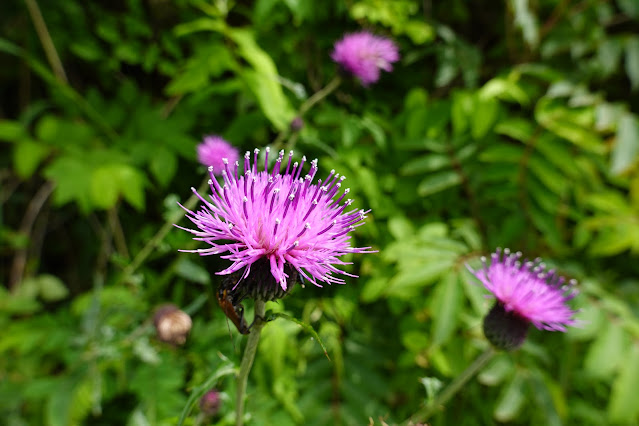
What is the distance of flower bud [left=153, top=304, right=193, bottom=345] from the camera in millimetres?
1757

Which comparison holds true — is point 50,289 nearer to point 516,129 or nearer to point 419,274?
point 419,274

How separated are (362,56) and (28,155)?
1.62 metres

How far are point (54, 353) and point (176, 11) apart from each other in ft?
6.64

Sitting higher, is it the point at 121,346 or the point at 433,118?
the point at 433,118

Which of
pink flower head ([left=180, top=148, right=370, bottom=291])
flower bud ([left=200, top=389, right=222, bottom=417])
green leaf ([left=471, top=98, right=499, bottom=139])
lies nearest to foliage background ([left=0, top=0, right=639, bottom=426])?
green leaf ([left=471, top=98, right=499, bottom=139])

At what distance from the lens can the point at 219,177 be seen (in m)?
1.83

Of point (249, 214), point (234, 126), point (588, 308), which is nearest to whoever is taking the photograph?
point (249, 214)

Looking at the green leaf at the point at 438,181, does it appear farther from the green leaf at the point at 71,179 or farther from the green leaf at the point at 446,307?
the green leaf at the point at 71,179

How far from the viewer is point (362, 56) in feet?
6.53

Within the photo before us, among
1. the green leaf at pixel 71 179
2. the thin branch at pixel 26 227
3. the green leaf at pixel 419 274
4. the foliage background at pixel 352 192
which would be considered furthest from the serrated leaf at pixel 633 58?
the thin branch at pixel 26 227

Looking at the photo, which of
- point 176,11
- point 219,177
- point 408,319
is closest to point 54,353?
point 219,177

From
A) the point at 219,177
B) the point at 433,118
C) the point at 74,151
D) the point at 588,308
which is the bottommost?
the point at 588,308

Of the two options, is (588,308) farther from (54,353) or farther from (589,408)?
(54,353)

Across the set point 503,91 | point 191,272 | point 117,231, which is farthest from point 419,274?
point 117,231
